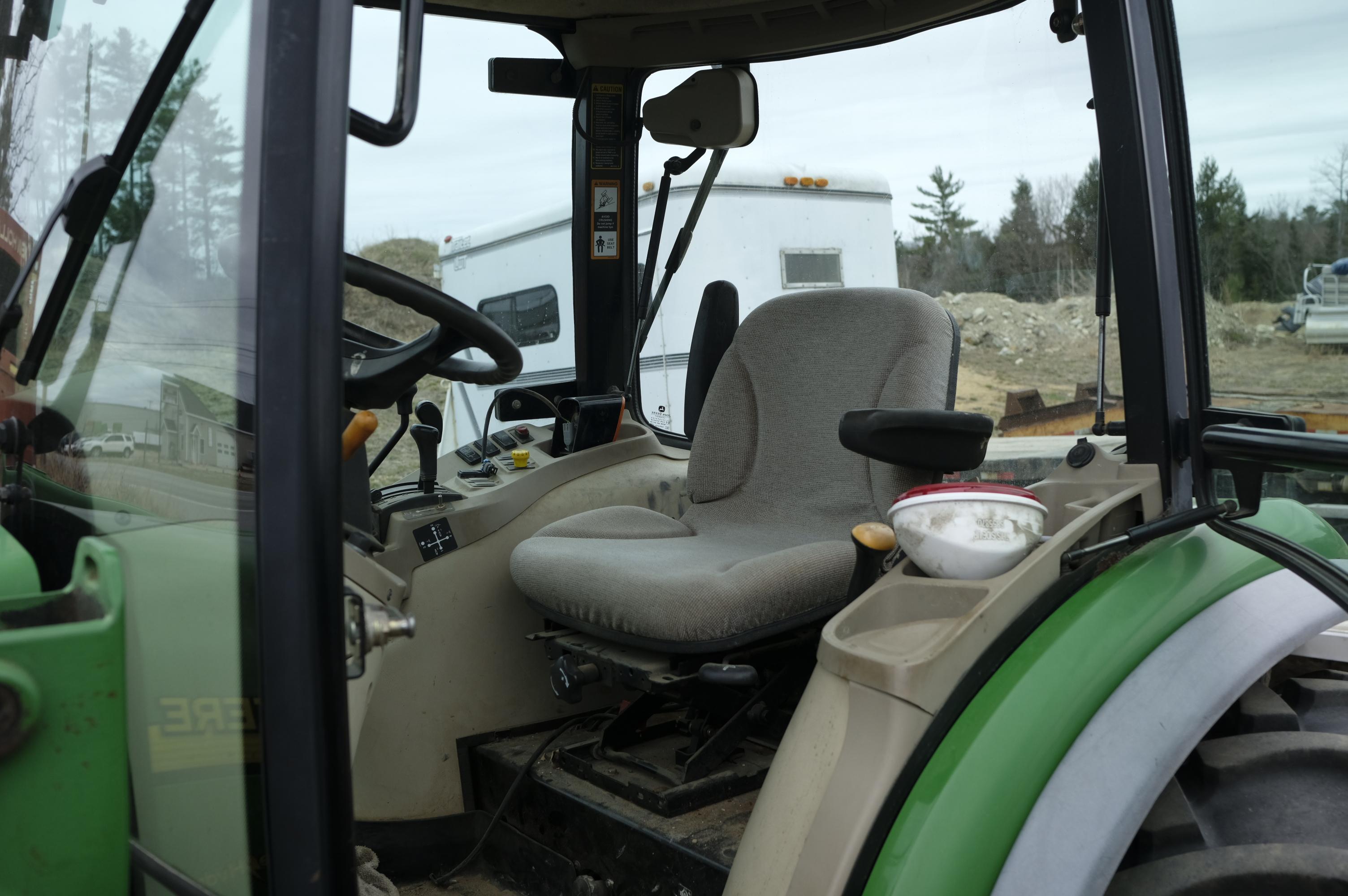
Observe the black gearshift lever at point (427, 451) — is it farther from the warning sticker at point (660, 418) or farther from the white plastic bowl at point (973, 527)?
the white plastic bowl at point (973, 527)

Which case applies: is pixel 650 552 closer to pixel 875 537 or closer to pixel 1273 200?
pixel 875 537

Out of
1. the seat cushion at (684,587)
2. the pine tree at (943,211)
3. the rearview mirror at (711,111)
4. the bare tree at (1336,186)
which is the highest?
the rearview mirror at (711,111)

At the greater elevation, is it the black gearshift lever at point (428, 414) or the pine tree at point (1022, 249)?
the pine tree at point (1022, 249)

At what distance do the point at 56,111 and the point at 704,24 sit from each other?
1.62 m

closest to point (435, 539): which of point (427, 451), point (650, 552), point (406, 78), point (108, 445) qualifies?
point (427, 451)

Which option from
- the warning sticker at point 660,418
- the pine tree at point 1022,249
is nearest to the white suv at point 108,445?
the pine tree at point 1022,249

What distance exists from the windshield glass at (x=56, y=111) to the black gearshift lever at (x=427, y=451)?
104 cm

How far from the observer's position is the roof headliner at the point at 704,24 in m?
2.28

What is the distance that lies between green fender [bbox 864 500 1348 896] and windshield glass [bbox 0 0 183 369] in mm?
1031

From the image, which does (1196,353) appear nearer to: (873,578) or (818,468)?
(873,578)

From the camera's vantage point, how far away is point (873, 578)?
147 cm

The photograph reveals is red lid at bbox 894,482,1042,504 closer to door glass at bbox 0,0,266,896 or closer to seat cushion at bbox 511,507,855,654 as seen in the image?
seat cushion at bbox 511,507,855,654

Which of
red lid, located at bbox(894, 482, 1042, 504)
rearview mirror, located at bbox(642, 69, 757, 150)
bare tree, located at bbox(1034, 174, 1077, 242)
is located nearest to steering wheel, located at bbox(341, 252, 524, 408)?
red lid, located at bbox(894, 482, 1042, 504)

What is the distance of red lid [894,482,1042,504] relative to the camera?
4.15 feet
